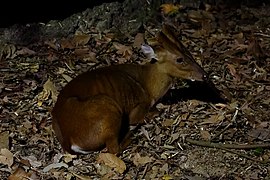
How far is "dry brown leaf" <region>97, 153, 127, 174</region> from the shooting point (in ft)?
18.2

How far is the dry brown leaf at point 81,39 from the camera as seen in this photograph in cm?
733

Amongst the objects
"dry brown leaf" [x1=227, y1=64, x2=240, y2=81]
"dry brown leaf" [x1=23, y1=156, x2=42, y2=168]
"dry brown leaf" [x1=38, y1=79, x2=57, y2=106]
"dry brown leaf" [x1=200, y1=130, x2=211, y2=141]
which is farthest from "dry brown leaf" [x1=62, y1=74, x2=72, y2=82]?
"dry brown leaf" [x1=227, y1=64, x2=240, y2=81]

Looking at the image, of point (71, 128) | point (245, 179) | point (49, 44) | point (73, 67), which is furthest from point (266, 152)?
point (49, 44)

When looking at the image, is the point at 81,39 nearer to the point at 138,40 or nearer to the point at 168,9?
the point at 138,40

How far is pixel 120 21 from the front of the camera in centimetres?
770

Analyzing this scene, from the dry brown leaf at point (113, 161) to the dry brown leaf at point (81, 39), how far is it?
2003 mm

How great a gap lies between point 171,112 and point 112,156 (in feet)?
3.19

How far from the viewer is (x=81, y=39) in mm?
7359

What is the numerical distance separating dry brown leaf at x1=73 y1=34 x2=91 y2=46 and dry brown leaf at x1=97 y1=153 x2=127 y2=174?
6.57ft

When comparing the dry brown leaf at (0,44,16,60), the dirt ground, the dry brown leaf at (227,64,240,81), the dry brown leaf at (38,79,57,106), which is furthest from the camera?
the dry brown leaf at (0,44,16,60)

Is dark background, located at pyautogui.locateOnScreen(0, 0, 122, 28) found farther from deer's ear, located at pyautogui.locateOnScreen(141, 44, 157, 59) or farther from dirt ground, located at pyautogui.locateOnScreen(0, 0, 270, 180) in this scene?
deer's ear, located at pyautogui.locateOnScreen(141, 44, 157, 59)

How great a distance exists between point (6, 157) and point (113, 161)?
870mm

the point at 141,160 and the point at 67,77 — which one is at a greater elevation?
the point at 67,77

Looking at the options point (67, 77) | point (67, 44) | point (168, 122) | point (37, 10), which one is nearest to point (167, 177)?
point (168, 122)
